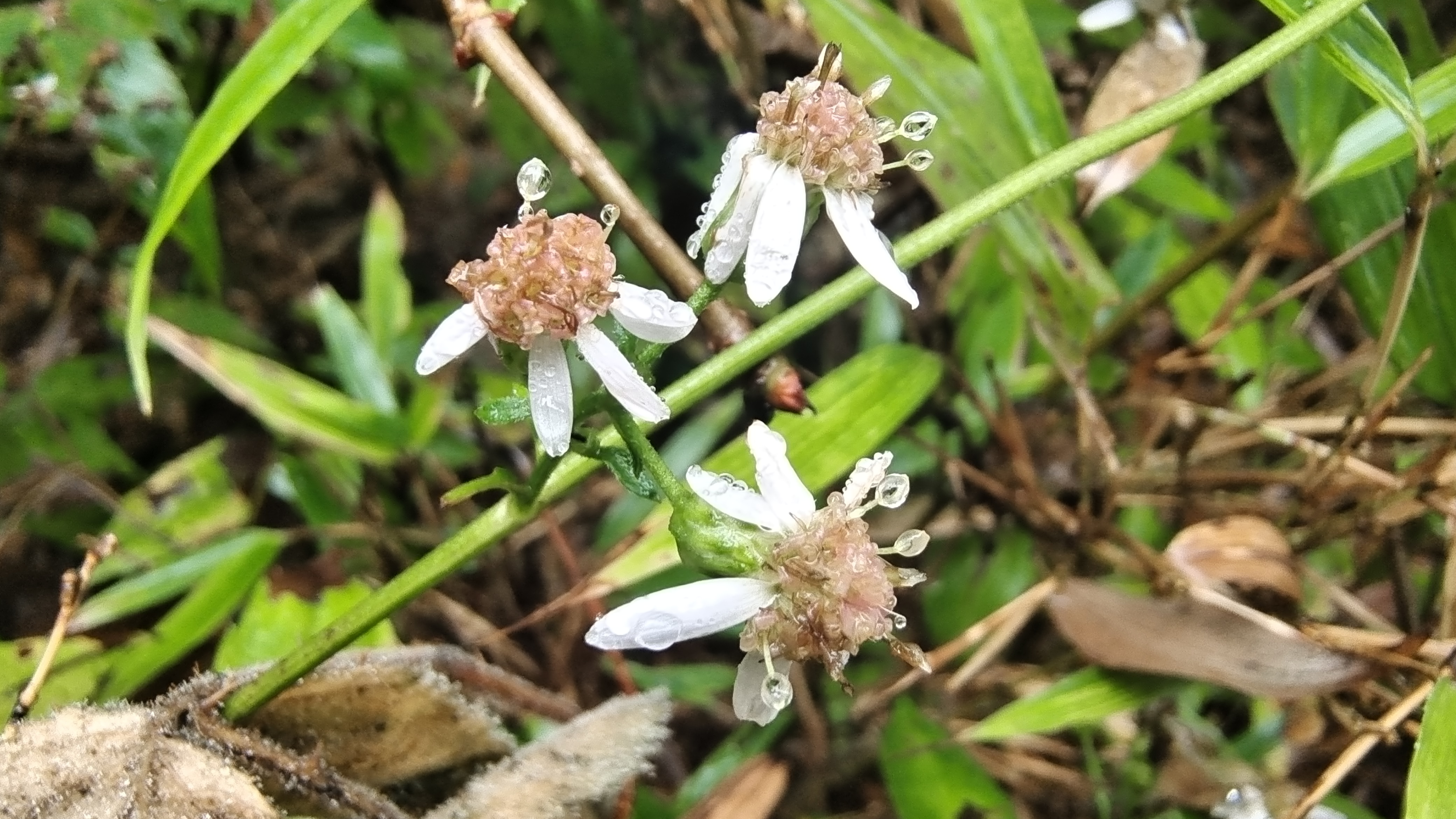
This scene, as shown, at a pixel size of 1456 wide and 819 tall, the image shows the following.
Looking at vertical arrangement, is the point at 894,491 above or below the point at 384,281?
below

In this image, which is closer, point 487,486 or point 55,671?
point 487,486

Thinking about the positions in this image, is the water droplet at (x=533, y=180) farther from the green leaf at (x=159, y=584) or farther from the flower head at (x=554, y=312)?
the green leaf at (x=159, y=584)

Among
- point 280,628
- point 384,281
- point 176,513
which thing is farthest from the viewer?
point 384,281

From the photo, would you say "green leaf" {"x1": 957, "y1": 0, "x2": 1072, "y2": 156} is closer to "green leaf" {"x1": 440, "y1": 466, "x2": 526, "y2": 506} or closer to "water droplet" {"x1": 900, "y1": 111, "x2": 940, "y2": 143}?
"water droplet" {"x1": 900, "y1": 111, "x2": 940, "y2": 143}

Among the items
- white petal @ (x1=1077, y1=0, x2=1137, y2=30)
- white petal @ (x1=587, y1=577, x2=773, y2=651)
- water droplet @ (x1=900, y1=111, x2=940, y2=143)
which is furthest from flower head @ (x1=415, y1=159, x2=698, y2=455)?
white petal @ (x1=1077, y1=0, x2=1137, y2=30)

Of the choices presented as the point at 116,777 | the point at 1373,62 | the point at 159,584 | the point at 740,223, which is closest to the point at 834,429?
the point at 740,223

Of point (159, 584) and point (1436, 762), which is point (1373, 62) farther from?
point (159, 584)

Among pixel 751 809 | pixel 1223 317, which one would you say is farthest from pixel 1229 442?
pixel 751 809
